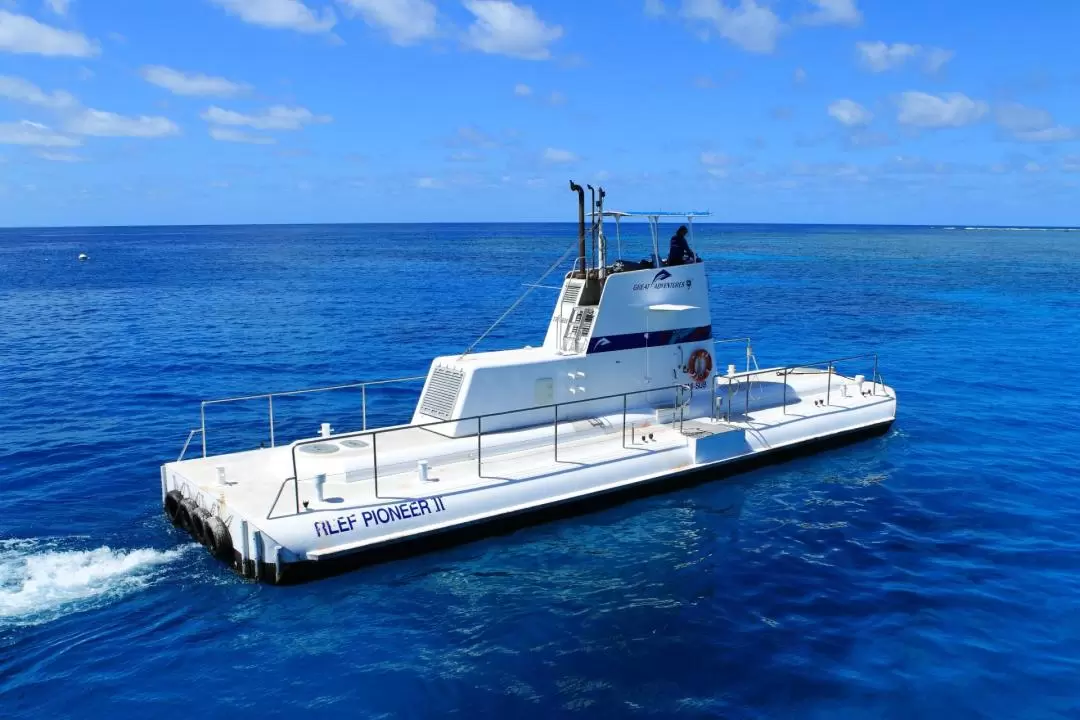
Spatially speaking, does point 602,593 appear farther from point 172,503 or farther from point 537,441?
point 172,503

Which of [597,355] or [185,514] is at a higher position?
[597,355]

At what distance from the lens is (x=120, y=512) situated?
1958 cm

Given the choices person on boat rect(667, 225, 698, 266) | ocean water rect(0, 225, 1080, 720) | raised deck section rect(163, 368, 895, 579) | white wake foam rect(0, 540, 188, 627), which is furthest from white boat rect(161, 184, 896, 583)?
white wake foam rect(0, 540, 188, 627)

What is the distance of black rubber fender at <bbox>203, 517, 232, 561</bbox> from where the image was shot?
1611 centimetres

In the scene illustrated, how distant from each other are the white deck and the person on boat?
4.33m

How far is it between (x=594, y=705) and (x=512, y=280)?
249 feet

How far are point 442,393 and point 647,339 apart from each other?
5.74 m

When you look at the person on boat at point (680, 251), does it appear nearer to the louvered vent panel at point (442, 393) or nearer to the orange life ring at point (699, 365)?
the orange life ring at point (699, 365)

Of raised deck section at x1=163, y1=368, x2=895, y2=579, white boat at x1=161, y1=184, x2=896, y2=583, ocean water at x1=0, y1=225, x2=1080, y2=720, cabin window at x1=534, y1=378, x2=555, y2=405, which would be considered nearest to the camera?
ocean water at x1=0, y1=225, x2=1080, y2=720

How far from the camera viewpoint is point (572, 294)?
2228 cm

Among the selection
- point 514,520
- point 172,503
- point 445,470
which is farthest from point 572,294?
point 172,503

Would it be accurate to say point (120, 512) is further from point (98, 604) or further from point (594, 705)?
point (594, 705)

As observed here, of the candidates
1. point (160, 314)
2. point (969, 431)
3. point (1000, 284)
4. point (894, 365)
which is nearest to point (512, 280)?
point (160, 314)

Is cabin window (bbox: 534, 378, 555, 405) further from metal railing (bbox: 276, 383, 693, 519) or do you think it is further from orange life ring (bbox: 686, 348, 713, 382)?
orange life ring (bbox: 686, 348, 713, 382)
